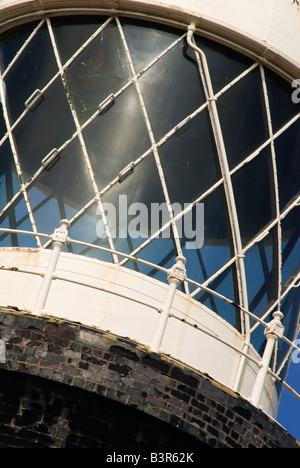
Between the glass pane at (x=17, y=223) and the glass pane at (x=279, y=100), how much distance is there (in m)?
3.36

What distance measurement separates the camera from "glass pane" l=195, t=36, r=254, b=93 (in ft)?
48.0

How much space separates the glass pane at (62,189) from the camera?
13680 millimetres

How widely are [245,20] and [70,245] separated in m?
3.77

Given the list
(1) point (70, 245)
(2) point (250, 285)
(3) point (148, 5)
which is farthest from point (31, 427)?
(3) point (148, 5)

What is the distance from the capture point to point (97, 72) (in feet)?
47.5

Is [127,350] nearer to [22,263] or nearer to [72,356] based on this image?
[72,356]

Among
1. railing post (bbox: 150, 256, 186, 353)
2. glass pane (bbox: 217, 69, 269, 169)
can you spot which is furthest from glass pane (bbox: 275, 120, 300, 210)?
railing post (bbox: 150, 256, 186, 353)

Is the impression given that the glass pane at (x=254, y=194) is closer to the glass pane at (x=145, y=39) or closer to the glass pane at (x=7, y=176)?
A: the glass pane at (x=145, y=39)

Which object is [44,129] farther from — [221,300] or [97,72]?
[221,300]

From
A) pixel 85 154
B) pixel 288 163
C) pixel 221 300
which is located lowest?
pixel 221 300

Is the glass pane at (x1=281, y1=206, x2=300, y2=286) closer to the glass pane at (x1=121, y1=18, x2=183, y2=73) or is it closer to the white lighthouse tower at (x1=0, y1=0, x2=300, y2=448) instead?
the white lighthouse tower at (x1=0, y1=0, x2=300, y2=448)

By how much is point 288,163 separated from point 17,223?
3553 mm

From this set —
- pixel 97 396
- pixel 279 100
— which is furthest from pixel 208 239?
pixel 97 396
